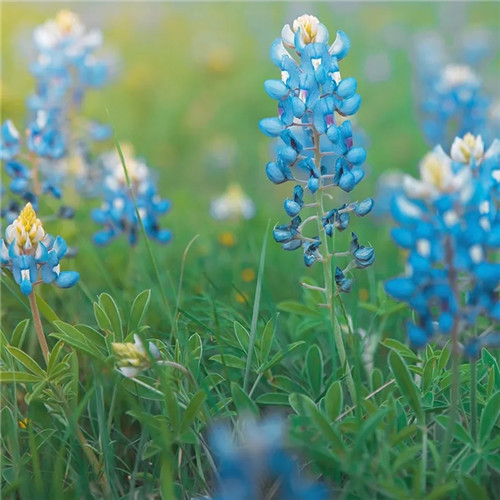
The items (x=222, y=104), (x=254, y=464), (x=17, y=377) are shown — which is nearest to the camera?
(x=254, y=464)

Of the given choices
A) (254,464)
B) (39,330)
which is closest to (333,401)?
(254,464)

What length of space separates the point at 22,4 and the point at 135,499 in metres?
9.16

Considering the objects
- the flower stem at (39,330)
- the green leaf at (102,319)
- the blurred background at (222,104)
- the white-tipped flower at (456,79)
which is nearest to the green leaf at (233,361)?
the green leaf at (102,319)

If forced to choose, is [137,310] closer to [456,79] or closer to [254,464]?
[254,464]

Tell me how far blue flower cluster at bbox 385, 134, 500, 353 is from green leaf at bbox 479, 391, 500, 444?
0.28 m

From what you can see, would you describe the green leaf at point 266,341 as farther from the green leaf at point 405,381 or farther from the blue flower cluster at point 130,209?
the blue flower cluster at point 130,209

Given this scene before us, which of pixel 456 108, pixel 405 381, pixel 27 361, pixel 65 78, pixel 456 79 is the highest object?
pixel 65 78

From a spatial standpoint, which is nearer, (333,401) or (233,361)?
(333,401)

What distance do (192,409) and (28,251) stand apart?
25.7 inches

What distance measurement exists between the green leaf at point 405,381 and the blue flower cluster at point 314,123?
0.32 meters

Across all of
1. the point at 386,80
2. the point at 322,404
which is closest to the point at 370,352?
the point at 322,404

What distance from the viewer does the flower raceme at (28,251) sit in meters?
2.12

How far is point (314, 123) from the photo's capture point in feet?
6.77

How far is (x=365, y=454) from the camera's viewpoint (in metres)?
1.76
